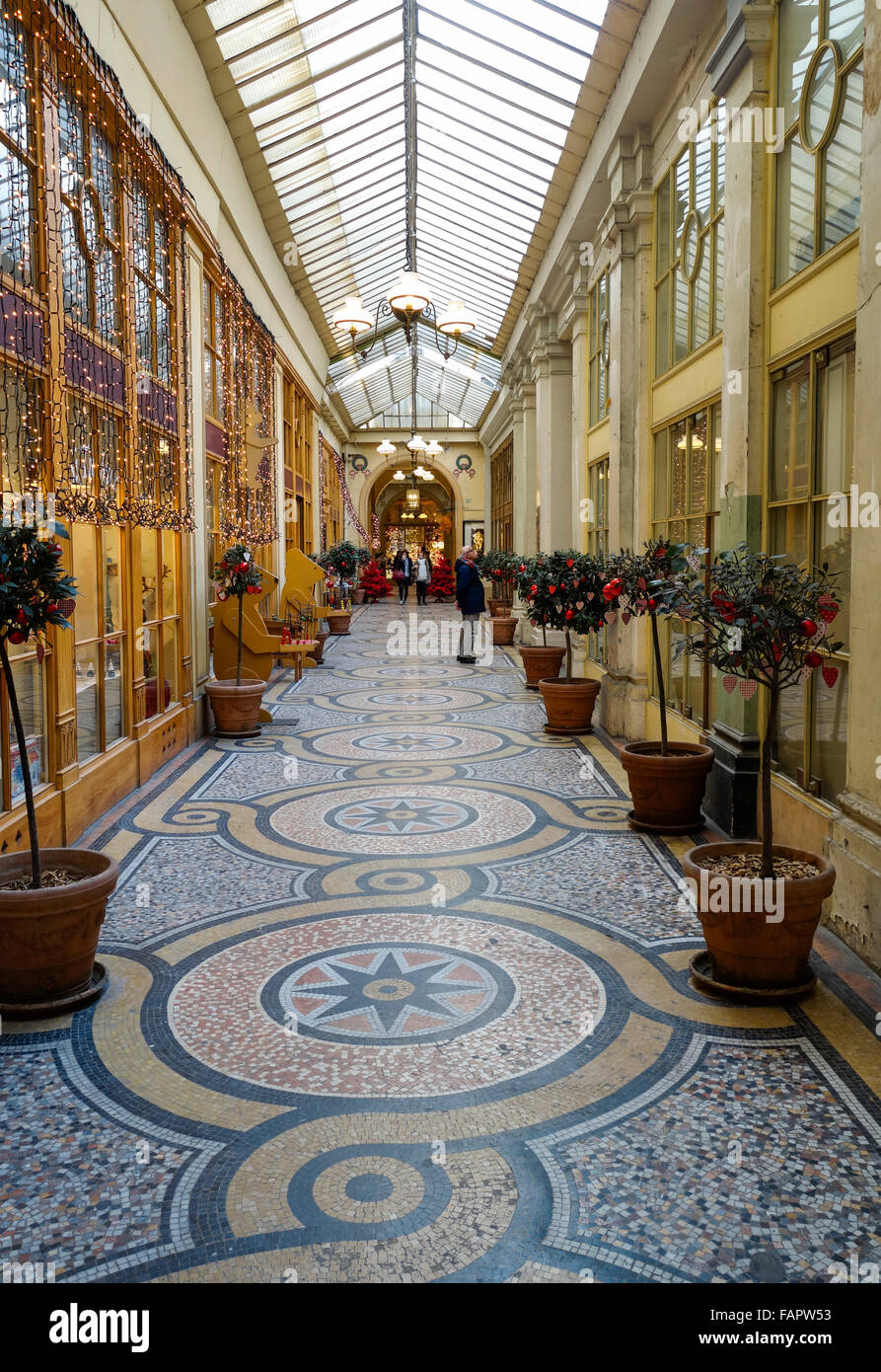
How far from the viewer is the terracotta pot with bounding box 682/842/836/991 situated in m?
3.12

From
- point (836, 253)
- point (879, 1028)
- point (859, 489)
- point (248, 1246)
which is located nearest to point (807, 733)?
point (859, 489)

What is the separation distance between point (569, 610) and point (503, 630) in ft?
25.6

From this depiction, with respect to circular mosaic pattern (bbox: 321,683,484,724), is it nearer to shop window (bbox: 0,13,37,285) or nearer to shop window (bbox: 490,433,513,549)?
shop window (bbox: 0,13,37,285)

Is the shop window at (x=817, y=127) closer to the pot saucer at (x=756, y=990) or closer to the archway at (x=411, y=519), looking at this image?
the pot saucer at (x=756, y=990)

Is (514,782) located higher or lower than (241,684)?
lower

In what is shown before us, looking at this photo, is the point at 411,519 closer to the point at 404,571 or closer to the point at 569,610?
the point at 404,571

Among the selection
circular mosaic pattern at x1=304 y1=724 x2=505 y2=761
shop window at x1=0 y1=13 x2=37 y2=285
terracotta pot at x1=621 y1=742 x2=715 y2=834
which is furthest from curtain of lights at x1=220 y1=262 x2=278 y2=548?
terracotta pot at x1=621 y1=742 x2=715 y2=834

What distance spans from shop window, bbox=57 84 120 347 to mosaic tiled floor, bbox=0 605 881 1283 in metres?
2.78

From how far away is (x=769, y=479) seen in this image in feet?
15.3

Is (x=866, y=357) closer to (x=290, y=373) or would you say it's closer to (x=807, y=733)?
(x=807, y=733)

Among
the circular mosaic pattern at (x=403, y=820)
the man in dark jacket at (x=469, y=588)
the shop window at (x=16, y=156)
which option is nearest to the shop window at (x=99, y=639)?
the circular mosaic pattern at (x=403, y=820)

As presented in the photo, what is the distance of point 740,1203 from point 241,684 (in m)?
6.62

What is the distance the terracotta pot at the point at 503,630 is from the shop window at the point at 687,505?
8.25 meters

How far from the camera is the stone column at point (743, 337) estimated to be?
4508 millimetres
